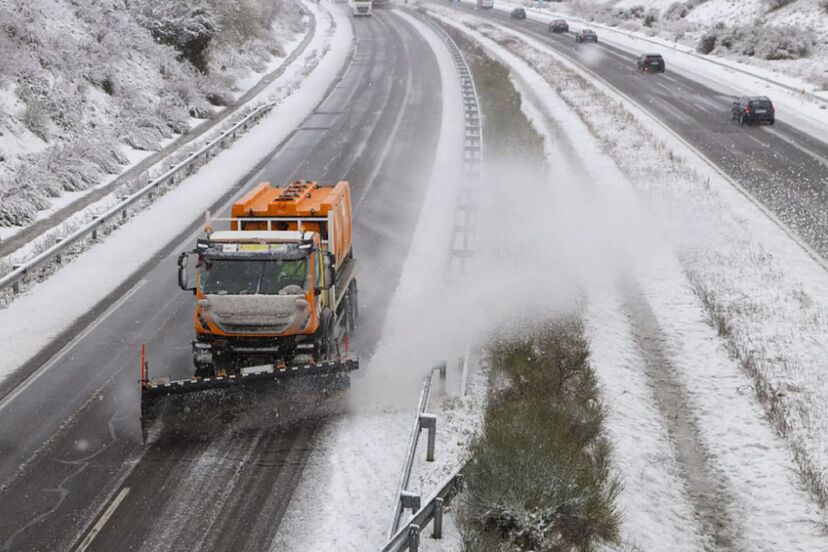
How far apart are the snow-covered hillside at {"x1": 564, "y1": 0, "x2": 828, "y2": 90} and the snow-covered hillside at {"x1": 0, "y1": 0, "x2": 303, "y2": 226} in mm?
35595

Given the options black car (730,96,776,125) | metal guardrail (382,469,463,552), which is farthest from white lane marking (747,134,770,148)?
metal guardrail (382,469,463,552)

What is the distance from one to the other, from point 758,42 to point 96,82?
162 feet

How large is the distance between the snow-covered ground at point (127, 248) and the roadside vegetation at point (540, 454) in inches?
360

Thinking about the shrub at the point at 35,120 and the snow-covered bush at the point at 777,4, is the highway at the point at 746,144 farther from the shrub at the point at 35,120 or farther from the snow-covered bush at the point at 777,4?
the shrub at the point at 35,120

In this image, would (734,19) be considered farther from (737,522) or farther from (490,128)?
(737,522)

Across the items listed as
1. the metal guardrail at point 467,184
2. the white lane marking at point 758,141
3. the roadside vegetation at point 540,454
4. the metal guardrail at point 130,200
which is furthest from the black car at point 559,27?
the roadside vegetation at point 540,454

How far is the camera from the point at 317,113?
4125cm

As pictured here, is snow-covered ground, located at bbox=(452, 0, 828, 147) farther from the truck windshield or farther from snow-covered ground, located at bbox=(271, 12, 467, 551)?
the truck windshield

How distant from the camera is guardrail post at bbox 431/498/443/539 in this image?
1006cm

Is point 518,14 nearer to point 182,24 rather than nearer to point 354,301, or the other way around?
point 182,24

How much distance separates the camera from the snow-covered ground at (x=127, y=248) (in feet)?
Answer: 55.1

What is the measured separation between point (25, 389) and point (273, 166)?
58.7 feet

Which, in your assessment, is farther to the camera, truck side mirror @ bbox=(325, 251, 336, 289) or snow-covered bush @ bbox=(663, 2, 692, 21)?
snow-covered bush @ bbox=(663, 2, 692, 21)

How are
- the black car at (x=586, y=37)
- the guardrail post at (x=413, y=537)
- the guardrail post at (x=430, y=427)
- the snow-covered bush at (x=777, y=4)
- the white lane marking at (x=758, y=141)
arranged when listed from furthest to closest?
the black car at (x=586, y=37), the snow-covered bush at (x=777, y=4), the white lane marking at (x=758, y=141), the guardrail post at (x=430, y=427), the guardrail post at (x=413, y=537)
